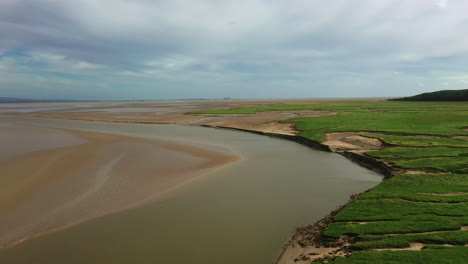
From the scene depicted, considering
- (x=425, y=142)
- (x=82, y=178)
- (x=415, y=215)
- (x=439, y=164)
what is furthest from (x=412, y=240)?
(x=425, y=142)

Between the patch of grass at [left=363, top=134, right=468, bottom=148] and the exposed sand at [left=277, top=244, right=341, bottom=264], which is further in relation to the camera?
the patch of grass at [left=363, top=134, right=468, bottom=148]

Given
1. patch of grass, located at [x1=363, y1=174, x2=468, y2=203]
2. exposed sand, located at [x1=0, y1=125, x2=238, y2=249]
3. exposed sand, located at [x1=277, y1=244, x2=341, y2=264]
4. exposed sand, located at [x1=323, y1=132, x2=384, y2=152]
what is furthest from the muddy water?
exposed sand, located at [x1=323, y1=132, x2=384, y2=152]

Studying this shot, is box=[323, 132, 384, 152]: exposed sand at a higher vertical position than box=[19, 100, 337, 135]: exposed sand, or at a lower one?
lower

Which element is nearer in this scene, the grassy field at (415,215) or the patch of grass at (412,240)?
the grassy field at (415,215)

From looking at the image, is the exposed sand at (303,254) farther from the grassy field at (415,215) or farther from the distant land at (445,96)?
the distant land at (445,96)

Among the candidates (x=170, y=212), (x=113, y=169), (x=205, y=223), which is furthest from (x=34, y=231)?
(x=113, y=169)

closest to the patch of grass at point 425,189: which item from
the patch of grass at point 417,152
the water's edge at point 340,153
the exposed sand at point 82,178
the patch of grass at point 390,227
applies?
the water's edge at point 340,153

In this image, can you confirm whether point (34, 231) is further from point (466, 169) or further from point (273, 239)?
point (466, 169)

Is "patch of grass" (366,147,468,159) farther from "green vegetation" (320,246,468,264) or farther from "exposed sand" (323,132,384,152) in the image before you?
"green vegetation" (320,246,468,264)
